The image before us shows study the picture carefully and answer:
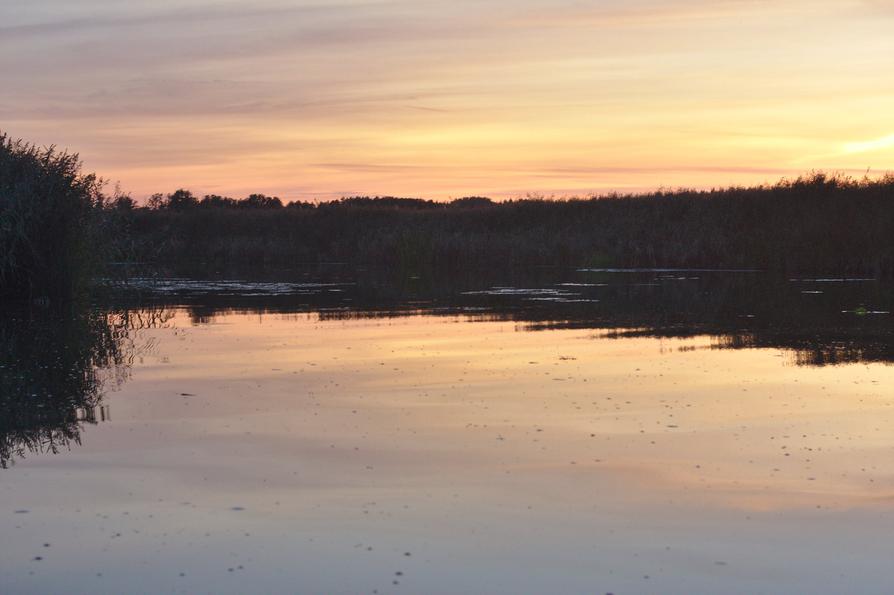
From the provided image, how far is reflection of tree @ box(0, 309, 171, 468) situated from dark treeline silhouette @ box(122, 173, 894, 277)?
21.8 ft

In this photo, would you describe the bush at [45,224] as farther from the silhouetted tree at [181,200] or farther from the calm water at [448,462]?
the silhouetted tree at [181,200]

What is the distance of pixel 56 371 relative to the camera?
35.0ft

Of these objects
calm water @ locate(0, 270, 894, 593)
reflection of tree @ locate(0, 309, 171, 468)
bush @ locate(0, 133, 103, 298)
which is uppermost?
bush @ locate(0, 133, 103, 298)

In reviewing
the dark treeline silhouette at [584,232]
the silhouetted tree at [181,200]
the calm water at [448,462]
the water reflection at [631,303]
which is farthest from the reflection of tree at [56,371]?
the silhouetted tree at [181,200]

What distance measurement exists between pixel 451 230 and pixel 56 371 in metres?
43.3

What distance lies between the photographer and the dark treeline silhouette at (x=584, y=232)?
1352 inches

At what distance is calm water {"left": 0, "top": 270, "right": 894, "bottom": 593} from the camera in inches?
177

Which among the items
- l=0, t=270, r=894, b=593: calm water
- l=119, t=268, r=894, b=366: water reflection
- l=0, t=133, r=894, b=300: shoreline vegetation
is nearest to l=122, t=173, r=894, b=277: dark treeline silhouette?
l=0, t=133, r=894, b=300: shoreline vegetation

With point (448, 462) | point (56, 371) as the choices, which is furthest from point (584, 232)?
point (448, 462)

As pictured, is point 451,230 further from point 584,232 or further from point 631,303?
point 631,303

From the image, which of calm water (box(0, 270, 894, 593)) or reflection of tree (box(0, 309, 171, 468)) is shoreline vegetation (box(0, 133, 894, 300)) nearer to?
reflection of tree (box(0, 309, 171, 468))

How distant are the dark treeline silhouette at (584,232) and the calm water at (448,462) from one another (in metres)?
13.3

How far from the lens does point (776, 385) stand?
9.55 metres

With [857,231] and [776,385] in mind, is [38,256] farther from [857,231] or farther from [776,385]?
[857,231]
